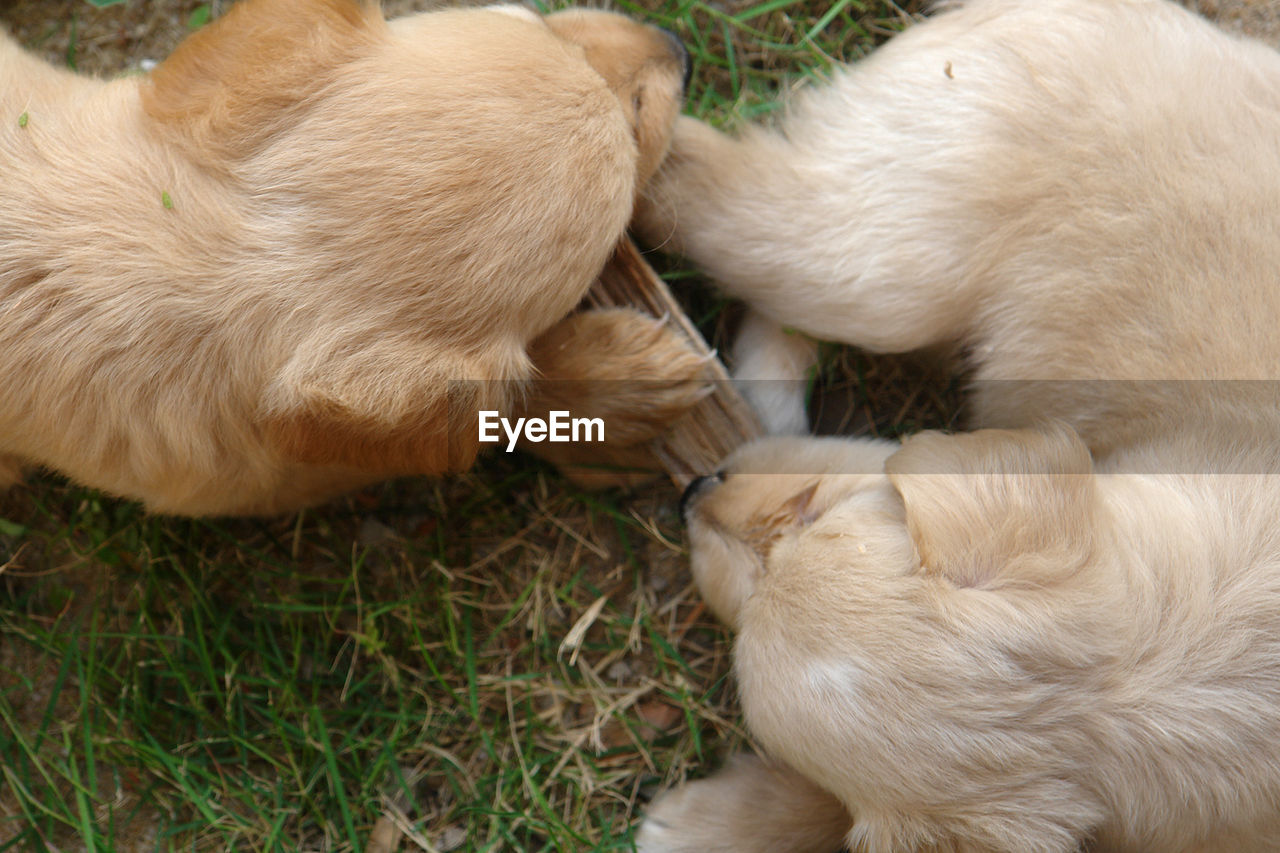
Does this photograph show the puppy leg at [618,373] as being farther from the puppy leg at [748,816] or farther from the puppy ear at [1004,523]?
the puppy leg at [748,816]

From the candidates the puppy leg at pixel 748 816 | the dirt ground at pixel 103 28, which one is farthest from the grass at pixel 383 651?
the puppy leg at pixel 748 816

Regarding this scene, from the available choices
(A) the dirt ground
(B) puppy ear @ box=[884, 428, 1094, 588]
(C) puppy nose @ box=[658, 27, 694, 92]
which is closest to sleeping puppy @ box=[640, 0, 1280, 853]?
(B) puppy ear @ box=[884, 428, 1094, 588]

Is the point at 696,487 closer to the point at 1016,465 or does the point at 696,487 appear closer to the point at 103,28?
the point at 1016,465

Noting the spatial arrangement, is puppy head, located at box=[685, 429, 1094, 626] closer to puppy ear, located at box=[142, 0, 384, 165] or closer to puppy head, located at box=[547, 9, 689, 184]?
puppy head, located at box=[547, 9, 689, 184]

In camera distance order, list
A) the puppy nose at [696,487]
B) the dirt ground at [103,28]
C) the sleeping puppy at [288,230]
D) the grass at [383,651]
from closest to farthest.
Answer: the sleeping puppy at [288,230]
the puppy nose at [696,487]
the grass at [383,651]
the dirt ground at [103,28]

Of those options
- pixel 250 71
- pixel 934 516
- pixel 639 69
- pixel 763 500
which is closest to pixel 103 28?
pixel 250 71

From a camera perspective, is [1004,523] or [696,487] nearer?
[1004,523]
